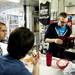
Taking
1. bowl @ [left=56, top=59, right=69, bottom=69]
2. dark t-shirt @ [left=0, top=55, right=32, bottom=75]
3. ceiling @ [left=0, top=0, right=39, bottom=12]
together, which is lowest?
bowl @ [left=56, top=59, right=69, bottom=69]

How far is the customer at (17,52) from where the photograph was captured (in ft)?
3.99

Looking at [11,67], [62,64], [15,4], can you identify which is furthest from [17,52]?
[15,4]

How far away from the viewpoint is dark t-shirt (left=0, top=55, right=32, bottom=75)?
1.21 m

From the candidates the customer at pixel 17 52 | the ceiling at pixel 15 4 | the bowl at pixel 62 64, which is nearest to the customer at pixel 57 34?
the bowl at pixel 62 64

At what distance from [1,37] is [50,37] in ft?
3.73

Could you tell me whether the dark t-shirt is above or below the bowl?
above

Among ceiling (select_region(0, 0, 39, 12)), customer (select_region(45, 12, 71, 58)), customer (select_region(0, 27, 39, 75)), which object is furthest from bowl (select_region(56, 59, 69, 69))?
ceiling (select_region(0, 0, 39, 12))

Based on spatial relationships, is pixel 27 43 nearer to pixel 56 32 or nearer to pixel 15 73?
pixel 15 73

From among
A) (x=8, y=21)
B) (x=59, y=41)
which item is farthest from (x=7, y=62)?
→ (x=8, y=21)

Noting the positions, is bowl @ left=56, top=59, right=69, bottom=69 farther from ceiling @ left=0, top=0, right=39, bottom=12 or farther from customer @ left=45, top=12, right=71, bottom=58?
ceiling @ left=0, top=0, right=39, bottom=12

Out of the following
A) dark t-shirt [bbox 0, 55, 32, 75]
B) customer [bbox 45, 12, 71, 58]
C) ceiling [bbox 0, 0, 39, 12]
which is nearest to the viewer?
dark t-shirt [bbox 0, 55, 32, 75]

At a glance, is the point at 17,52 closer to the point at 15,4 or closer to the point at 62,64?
the point at 62,64

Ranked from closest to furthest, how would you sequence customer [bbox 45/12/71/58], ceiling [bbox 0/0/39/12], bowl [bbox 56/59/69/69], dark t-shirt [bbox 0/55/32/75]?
dark t-shirt [bbox 0/55/32/75] → bowl [bbox 56/59/69/69] → customer [bbox 45/12/71/58] → ceiling [bbox 0/0/39/12]

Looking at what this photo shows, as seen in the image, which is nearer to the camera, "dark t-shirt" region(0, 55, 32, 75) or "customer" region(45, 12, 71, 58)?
"dark t-shirt" region(0, 55, 32, 75)
